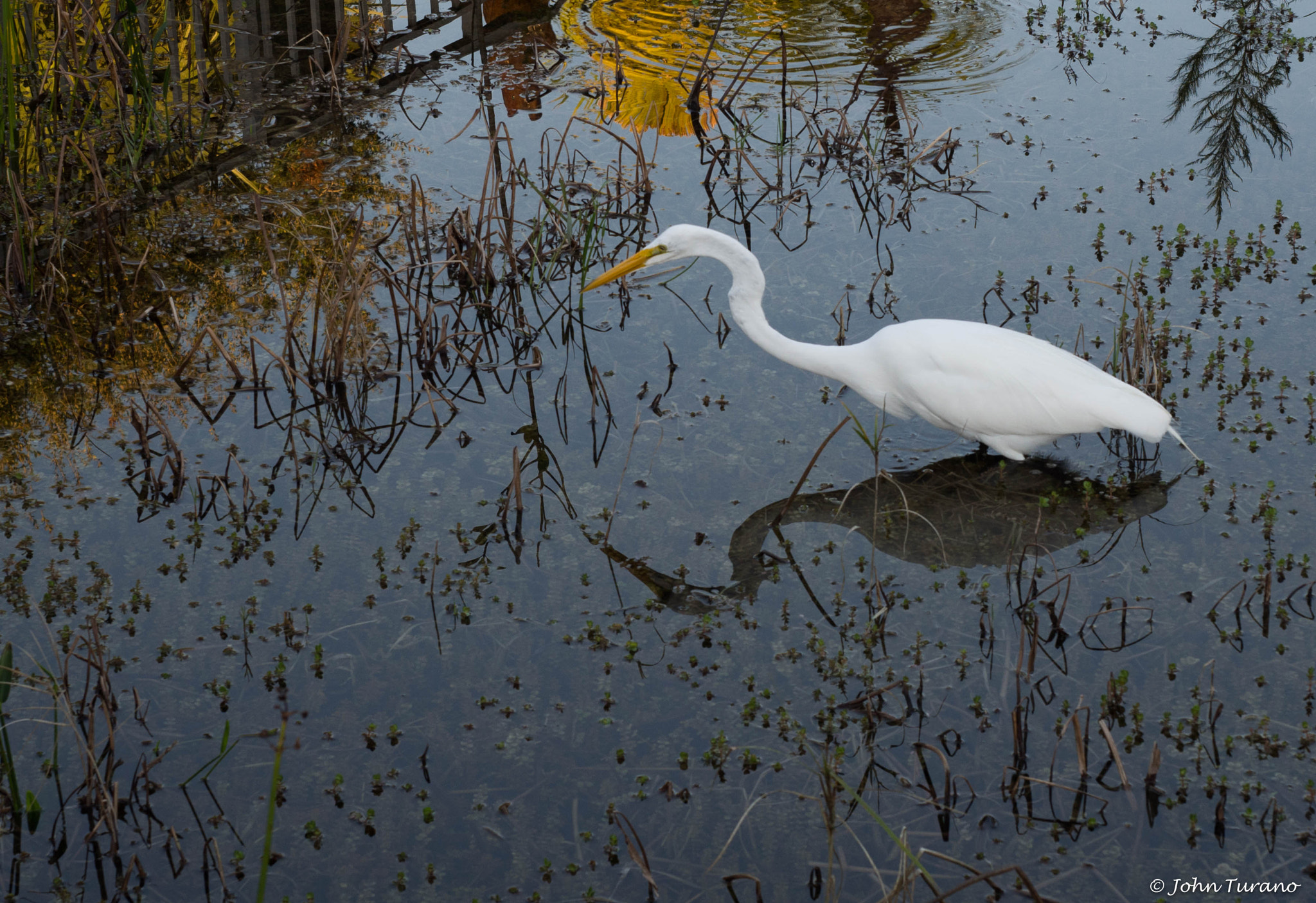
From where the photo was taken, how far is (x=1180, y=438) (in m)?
4.98

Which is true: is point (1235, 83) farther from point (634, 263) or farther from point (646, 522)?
point (646, 522)

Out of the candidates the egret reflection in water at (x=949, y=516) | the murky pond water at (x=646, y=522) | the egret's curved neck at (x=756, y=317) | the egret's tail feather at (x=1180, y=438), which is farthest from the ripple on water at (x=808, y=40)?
the egret's tail feather at (x=1180, y=438)

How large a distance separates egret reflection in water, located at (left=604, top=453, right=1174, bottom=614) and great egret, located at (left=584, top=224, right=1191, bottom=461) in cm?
20

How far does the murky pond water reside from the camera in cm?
348

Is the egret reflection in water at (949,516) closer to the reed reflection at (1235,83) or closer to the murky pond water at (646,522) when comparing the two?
the murky pond water at (646,522)

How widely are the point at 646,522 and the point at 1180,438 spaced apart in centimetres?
226

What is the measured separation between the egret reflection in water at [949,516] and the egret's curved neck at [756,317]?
1.92 feet

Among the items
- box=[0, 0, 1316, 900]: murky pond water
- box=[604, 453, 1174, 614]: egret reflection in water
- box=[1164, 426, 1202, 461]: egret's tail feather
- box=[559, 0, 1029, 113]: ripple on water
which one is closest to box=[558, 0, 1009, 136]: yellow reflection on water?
box=[559, 0, 1029, 113]: ripple on water

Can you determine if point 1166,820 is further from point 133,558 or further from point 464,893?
point 133,558

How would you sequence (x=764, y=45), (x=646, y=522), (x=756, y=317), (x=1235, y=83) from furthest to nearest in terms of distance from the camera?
1. (x=764, y=45)
2. (x=1235, y=83)
3. (x=756, y=317)
4. (x=646, y=522)

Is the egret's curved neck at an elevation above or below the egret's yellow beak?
below

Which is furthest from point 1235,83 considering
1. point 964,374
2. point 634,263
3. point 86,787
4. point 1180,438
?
point 86,787

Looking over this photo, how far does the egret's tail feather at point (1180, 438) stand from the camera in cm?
487

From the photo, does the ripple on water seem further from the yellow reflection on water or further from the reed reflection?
the reed reflection
